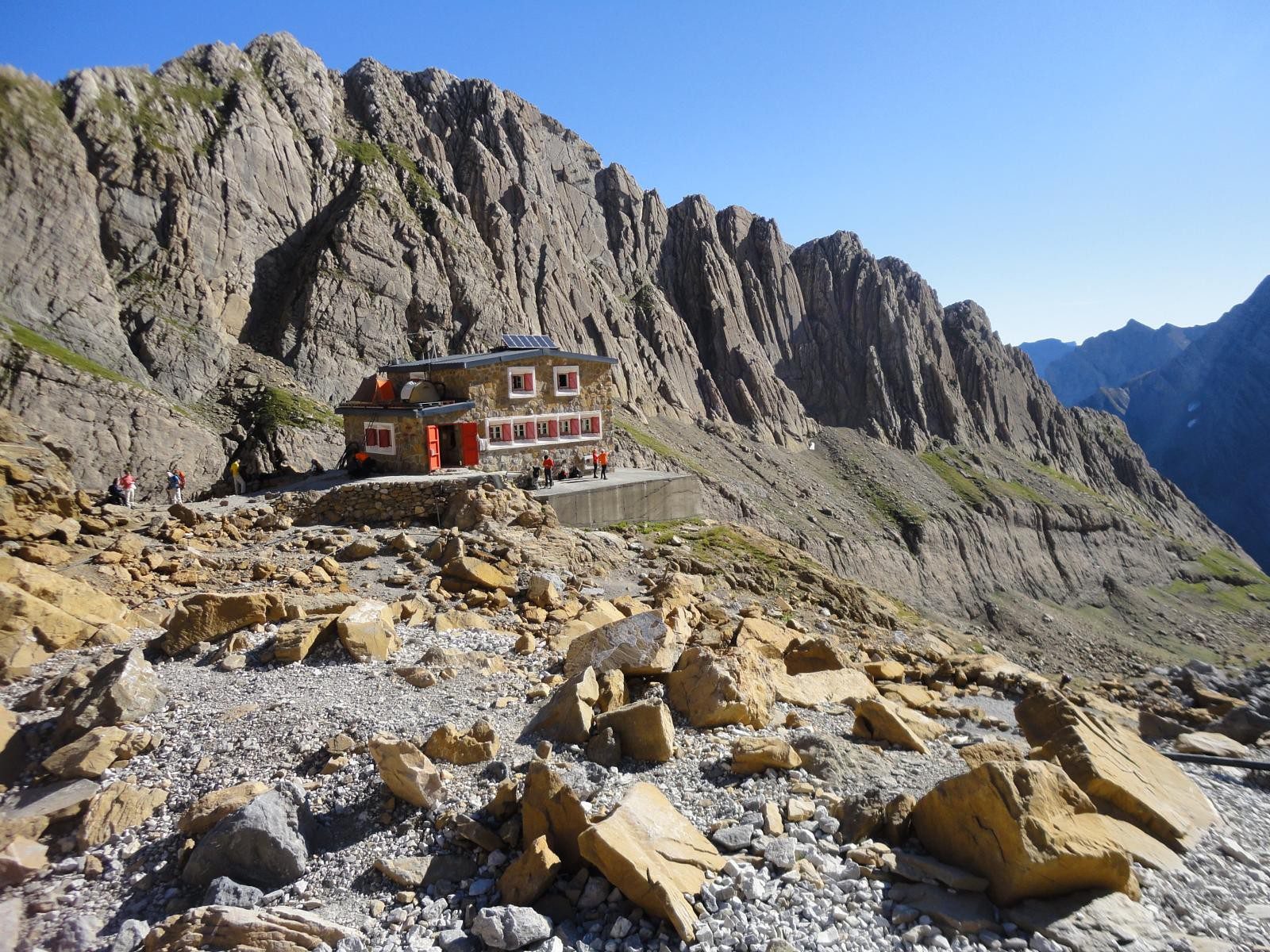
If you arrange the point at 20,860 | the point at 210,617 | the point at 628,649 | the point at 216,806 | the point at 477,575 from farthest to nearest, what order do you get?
the point at 477,575 → the point at 210,617 → the point at 628,649 → the point at 216,806 → the point at 20,860

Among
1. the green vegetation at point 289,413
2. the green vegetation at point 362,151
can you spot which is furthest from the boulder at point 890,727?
the green vegetation at point 362,151

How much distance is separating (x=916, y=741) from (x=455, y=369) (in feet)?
93.1

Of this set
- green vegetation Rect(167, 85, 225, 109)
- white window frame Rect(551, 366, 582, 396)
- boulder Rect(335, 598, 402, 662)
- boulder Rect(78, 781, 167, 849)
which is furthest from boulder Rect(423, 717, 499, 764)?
green vegetation Rect(167, 85, 225, 109)

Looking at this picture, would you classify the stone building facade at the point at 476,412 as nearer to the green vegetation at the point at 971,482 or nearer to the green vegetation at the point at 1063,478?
the green vegetation at the point at 971,482

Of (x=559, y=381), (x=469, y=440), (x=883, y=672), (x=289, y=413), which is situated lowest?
(x=883, y=672)

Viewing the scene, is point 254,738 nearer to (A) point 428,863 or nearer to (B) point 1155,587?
(A) point 428,863

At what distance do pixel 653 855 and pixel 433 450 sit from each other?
27.1 m

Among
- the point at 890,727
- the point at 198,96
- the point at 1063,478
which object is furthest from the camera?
the point at 1063,478

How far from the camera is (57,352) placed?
47562mm

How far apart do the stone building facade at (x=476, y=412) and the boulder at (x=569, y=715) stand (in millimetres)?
23159

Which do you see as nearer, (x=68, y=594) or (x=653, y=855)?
(x=653, y=855)

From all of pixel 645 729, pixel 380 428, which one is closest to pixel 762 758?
pixel 645 729

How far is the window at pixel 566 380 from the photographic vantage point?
37125 mm

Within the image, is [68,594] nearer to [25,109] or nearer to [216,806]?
[216,806]
